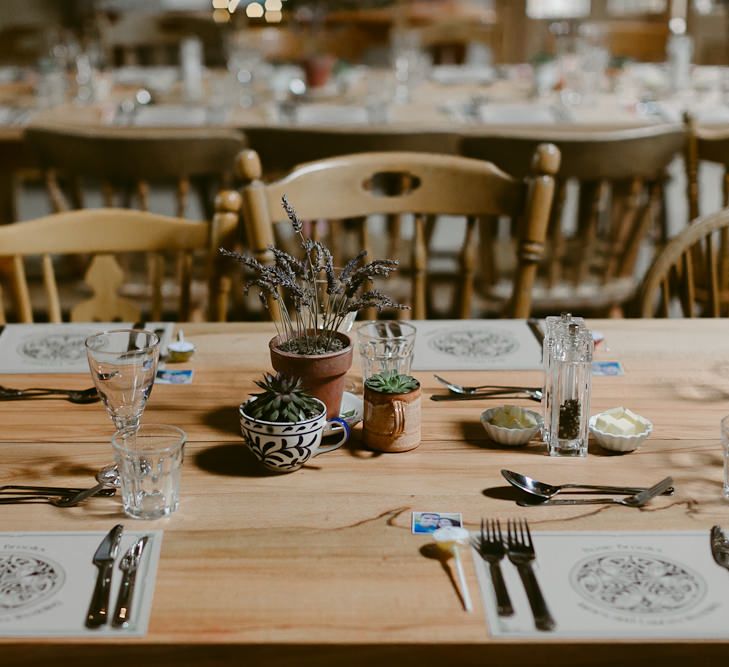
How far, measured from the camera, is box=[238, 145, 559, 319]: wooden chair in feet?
5.78

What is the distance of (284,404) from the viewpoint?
1.10m

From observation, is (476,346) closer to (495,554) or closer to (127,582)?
(495,554)

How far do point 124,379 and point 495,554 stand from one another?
18.8 inches

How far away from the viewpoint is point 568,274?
103 inches

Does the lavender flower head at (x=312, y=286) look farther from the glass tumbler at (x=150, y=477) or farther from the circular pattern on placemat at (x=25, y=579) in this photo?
the circular pattern on placemat at (x=25, y=579)

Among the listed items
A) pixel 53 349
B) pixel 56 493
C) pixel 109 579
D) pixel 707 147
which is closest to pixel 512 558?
pixel 109 579

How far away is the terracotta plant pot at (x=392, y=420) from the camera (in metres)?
1.15

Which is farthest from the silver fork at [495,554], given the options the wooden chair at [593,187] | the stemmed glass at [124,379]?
the wooden chair at [593,187]

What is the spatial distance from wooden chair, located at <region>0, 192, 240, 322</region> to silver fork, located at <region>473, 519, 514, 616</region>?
2.74 ft

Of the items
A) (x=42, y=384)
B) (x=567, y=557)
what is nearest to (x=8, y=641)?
(x=567, y=557)

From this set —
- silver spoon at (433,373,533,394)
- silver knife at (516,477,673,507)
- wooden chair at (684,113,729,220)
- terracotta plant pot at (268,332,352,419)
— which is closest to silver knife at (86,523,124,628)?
terracotta plant pot at (268,332,352,419)

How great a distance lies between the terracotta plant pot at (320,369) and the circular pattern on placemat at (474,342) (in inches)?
11.9

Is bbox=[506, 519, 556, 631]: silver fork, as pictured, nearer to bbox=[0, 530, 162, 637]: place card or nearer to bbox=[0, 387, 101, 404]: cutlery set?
bbox=[0, 530, 162, 637]: place card

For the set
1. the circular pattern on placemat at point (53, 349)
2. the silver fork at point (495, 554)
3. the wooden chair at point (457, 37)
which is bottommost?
the silver fork at point (495, 554)
